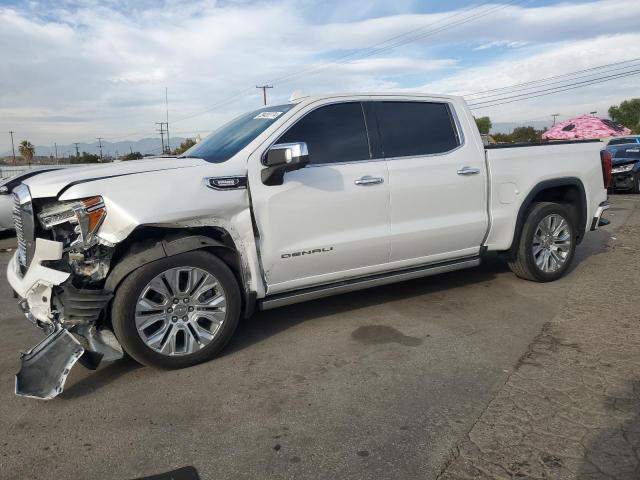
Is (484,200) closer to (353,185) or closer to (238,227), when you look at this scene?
(353,185)

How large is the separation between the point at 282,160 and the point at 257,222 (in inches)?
20.4

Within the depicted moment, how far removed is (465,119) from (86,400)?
403 cm

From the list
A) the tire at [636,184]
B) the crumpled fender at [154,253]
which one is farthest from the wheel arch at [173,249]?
the tire at [636,184]

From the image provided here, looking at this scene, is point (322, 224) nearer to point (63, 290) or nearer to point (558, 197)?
point (63, 290)

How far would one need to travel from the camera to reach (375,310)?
4938 mm

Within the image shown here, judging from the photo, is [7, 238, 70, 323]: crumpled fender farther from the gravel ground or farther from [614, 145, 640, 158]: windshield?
[614, 145, 640, 158]: windshield

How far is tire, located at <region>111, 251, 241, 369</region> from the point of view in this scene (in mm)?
3504

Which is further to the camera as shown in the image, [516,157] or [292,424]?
[516,157]

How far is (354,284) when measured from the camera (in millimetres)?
4441

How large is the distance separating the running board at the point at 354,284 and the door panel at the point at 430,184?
3.3 inches

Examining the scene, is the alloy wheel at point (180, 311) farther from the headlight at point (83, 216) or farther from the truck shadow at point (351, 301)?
the headlight at point (83, 216)

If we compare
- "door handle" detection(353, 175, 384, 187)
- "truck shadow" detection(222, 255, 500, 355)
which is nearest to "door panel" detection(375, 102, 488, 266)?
"door handle" detection(353, 175, 384, 187)

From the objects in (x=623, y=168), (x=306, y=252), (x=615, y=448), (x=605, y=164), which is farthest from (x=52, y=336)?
(x=623, y=168)

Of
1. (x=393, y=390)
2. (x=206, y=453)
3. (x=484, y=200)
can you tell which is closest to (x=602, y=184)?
(x=484, y=200)
